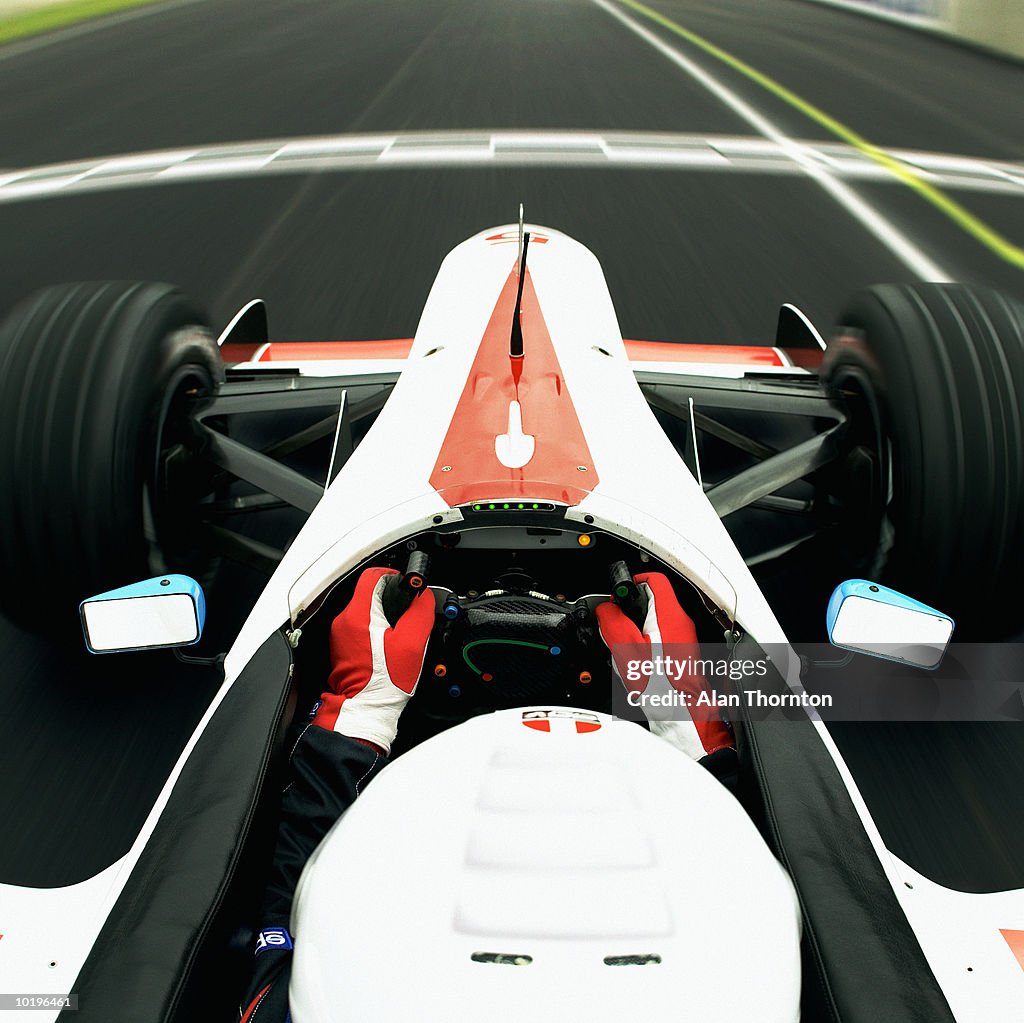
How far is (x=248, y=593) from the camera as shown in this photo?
4.07 meters

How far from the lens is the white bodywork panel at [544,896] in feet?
4.23

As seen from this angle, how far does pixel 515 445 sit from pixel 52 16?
22481mm

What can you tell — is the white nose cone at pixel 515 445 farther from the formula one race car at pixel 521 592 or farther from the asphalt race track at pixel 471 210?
the asphalt race track at pixel 471 210

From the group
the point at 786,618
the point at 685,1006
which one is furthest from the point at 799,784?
the point at 786,618

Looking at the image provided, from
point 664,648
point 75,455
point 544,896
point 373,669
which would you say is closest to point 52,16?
point 75,455

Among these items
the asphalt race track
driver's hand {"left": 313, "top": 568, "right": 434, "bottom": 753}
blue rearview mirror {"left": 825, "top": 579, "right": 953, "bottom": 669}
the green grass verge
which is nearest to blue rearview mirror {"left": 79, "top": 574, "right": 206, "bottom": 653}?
Answer: driver's hand {"left": 313, "top": 568, "right": 434, "bottom": 753}

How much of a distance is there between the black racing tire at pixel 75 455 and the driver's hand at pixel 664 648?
5.56ft

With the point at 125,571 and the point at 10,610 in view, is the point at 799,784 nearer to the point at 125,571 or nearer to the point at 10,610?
the point at 125,571

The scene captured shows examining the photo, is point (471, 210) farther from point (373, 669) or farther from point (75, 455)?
point (373, 669)

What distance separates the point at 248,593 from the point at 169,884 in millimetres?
2386

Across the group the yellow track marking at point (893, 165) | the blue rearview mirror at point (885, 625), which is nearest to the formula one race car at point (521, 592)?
the blue rearview mirror at point (885, 625)

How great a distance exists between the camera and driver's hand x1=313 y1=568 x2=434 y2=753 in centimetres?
235

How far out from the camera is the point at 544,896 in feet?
4.54

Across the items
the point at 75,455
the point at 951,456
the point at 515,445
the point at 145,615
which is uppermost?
the point at 75,455
